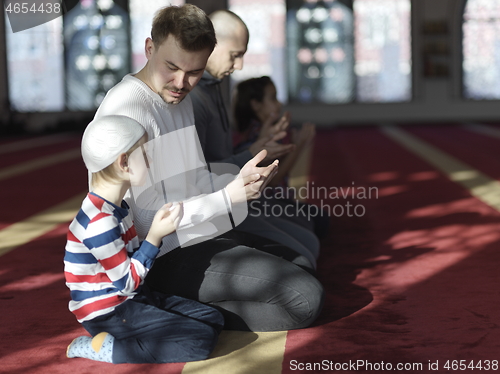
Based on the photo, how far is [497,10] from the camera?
14539mm

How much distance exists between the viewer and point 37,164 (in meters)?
7.62

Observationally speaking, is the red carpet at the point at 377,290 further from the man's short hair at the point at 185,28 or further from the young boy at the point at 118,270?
the man's short hair at the point at 185,28

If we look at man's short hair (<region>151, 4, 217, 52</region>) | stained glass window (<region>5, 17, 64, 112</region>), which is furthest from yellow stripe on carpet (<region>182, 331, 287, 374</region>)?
stained glass window (<region>5, 17, 64, 112</region>)

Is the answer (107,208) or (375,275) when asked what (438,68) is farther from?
(107,208)

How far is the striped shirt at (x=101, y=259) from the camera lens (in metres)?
1.82

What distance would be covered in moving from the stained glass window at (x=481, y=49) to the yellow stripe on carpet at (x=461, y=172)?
6044mm

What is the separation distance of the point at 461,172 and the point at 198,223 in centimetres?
447

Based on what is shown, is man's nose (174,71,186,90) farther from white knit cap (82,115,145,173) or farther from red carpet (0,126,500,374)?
red carpet (0,126,500,374)

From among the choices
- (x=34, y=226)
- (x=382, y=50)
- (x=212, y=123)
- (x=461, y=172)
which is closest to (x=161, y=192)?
(x=212, y=123)

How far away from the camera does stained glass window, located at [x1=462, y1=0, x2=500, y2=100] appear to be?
14602 mm

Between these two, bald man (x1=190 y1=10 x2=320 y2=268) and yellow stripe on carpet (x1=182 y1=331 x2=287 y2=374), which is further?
bald man (x1=190 y1=10 x2=320 y2=268)

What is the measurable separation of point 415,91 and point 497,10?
241cm

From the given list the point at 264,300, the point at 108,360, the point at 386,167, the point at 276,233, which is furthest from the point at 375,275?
the point at 386,167

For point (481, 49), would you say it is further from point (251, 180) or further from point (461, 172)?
point (251, 180)
